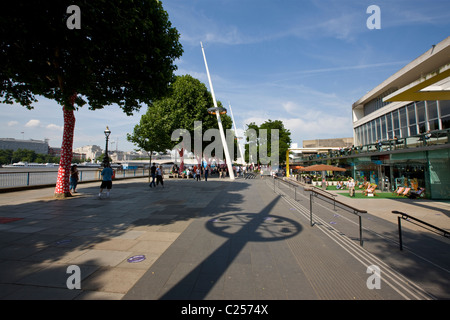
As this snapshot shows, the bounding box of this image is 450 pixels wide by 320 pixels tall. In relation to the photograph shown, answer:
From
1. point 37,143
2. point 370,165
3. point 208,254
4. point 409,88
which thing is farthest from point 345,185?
point 37,143

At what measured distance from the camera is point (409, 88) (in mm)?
7039

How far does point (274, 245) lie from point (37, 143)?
636 feet

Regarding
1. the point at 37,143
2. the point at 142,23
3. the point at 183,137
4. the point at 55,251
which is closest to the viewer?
the point at 55,251

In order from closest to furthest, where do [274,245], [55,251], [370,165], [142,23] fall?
[55,251]
[274,245]
[142,23]
[370,165]

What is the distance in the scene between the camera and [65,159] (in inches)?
418

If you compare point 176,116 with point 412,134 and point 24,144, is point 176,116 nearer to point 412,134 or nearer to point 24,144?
point 412,134

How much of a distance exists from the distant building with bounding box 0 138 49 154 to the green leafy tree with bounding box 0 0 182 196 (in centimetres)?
17767

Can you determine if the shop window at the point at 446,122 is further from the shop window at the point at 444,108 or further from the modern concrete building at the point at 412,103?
the shop window at the point at 444,108

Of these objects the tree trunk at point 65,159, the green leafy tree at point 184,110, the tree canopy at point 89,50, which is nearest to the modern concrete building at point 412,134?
the tree canopy at point 89,50

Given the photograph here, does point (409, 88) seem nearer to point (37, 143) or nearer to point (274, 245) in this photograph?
point (274, 245)

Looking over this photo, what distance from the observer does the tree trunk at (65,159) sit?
10.6m

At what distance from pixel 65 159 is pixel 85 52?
18.7 ft

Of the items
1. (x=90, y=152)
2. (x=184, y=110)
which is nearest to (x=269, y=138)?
(x=184, y=110)

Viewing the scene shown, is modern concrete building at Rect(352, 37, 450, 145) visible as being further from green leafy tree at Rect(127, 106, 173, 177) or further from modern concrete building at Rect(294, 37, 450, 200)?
green leafy tree at Rect(127, 106, 173, 177)
